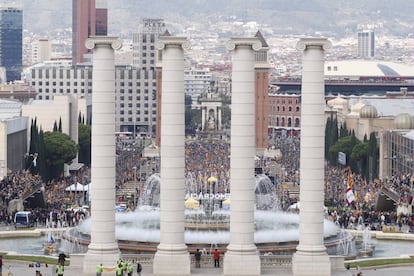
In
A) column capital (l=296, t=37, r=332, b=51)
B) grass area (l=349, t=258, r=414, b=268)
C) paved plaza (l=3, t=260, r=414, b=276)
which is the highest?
column capital (l=296, t=37, r=332, b=51)

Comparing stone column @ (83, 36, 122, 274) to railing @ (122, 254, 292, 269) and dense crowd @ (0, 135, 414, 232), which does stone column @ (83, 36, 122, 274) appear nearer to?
railing @ (122, 254, 292, 269)

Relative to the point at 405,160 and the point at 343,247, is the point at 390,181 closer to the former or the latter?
the point at 405,160

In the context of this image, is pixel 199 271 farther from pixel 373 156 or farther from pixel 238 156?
pixel 373 156

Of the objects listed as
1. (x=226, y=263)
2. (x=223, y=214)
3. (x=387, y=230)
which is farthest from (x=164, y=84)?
(x=387, y=230)

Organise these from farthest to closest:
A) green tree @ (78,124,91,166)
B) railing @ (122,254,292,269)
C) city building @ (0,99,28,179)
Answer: green tree @ (78,124,91,166)
city building @ (0,99,28,179)
railing @ (122,254,292,269)

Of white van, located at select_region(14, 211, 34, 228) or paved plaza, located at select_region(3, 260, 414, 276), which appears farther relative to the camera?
white van, located at select_region(14, 211, 34, 228)

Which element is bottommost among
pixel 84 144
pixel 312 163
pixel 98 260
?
pixel 98 260

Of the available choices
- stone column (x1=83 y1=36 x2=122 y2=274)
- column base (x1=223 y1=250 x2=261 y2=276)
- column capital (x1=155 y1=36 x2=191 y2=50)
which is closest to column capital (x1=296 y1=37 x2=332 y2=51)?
column capital (x1=155 y1=36 x2=191 y2=50)

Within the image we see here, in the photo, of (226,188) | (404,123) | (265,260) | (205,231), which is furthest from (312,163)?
(404,123)
